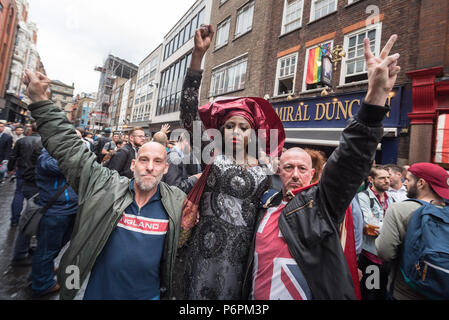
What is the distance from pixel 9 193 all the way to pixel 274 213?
875cm

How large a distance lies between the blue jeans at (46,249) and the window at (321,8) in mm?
10689

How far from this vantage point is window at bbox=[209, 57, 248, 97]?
12570 mm

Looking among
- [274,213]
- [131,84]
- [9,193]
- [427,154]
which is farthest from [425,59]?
[131,84]

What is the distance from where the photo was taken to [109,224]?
1523mm

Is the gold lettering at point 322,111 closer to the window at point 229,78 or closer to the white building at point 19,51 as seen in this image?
the window at point 229,78

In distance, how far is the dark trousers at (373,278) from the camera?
9.30ft

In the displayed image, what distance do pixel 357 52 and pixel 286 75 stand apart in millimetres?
2949

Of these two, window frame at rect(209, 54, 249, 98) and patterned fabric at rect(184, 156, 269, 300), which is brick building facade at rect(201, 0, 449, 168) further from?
patterned fabric at rect(184, 156, 269, 300)

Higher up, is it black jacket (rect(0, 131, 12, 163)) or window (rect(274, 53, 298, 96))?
window (rect(274, 53, 298, 96))

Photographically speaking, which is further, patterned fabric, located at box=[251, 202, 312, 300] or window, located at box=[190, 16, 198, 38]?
window, located at box=[190, 16, 198, 38]

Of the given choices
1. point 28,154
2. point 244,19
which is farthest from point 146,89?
point 28,154

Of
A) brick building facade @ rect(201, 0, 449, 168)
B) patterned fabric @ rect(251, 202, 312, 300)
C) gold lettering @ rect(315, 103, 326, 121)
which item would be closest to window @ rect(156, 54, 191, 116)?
brick building facade @ rect(201, 0, 449, 168)
